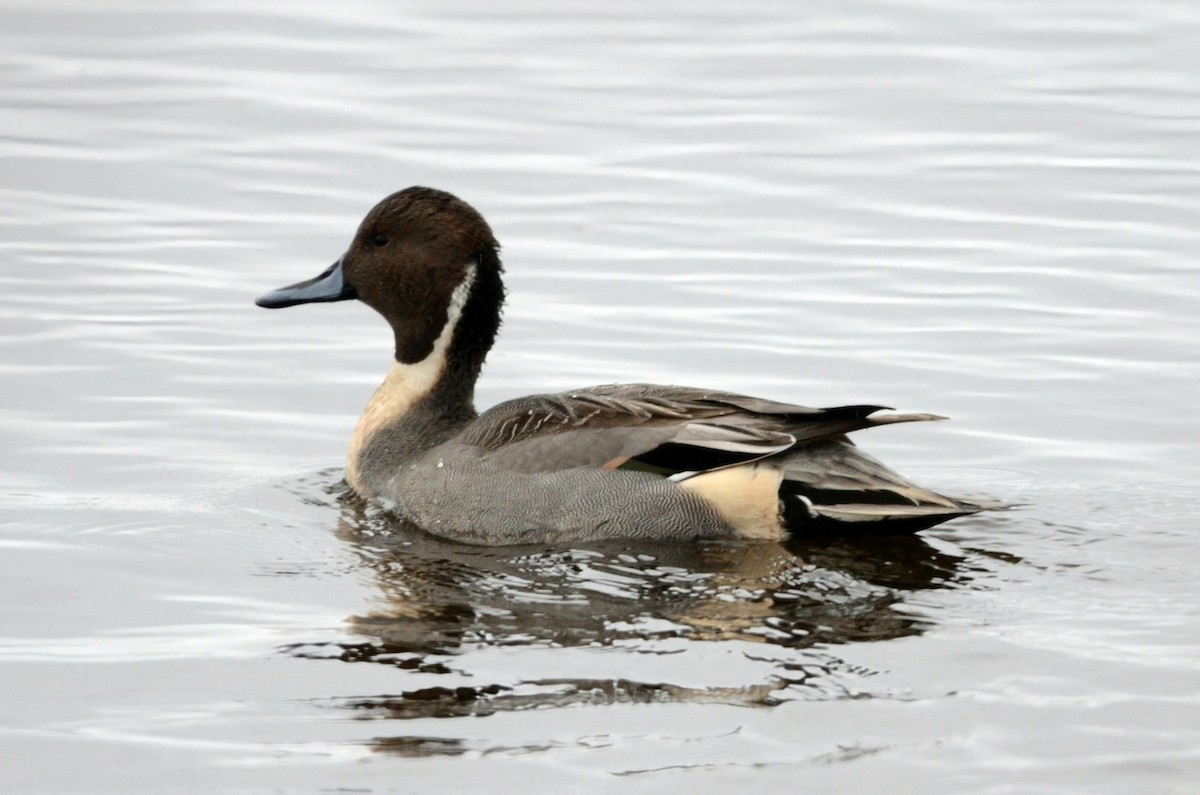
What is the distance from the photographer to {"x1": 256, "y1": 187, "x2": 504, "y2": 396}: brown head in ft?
30.0

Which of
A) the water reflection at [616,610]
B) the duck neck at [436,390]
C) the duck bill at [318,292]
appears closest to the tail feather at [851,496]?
the water reflection at [616,610]

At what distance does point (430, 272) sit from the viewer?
916cm

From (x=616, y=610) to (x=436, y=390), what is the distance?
7.49ft

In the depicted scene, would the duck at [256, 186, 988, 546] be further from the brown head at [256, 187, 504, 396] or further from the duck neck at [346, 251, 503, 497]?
the brown head at [256, 187, 504, 396]

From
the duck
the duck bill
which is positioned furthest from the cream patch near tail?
the duck bill

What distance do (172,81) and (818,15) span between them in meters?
5.63

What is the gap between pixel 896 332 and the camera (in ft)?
36.8

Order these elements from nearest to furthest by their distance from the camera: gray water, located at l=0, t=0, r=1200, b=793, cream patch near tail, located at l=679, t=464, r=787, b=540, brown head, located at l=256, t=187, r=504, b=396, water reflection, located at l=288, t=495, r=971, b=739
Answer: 1. gray water, located at l=0, t=0, r=1200, b=793
2. water reflection, located at l=288, t=495, r=971, b=739
3. cream patch near tail, located at l=679, t=464, r=787, b=540
4. brown head, located at l=256, t=187, r=504, b=396

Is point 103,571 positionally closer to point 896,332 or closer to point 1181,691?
point 1181,691

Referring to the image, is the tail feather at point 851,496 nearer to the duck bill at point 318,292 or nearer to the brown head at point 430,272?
the brown head at point 430,272

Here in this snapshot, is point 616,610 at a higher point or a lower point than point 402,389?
lower

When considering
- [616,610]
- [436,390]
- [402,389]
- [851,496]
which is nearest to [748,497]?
[851,496]

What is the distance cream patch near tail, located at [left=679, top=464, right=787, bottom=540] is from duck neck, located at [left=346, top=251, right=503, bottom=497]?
1.44 metres

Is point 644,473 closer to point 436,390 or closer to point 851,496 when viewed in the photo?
point 851,496
